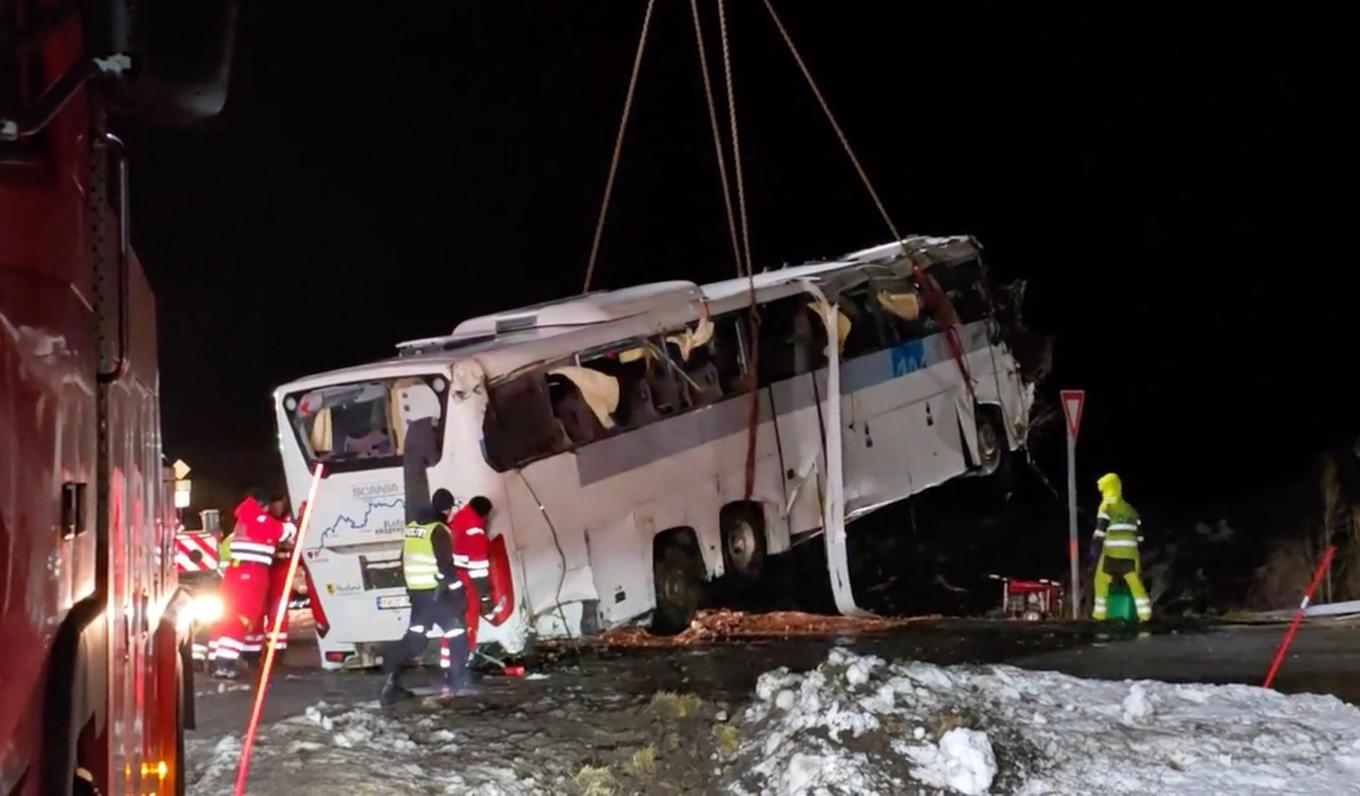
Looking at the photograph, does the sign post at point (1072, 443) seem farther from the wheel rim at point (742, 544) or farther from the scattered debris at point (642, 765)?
the scattered debris at point (642, 765)

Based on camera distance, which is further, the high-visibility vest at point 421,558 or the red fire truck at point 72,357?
the high-visibility vest at point 421,558

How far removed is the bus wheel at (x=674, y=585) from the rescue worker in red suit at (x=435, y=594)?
8.01 ft

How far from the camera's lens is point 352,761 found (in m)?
8.41

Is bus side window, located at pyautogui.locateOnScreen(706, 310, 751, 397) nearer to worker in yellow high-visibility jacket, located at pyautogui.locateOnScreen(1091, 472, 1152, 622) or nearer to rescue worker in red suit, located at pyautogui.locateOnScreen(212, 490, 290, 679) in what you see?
worker in yellow high-visibility jacket, located at pyautogui.locateOnScreen(1091, 472, 1152, 622)

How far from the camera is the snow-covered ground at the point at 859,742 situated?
7.48 m

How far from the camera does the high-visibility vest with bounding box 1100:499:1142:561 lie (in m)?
13.7

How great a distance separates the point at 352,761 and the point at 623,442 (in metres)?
4.53

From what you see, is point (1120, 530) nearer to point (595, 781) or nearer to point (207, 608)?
point (595, 781)

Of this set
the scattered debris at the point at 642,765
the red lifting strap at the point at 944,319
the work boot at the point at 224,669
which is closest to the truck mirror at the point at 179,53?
the scattered debris at the point at 642,765

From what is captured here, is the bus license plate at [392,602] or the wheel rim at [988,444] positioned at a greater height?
the wheel rim at [988,444]

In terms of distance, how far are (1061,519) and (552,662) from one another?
18.4m

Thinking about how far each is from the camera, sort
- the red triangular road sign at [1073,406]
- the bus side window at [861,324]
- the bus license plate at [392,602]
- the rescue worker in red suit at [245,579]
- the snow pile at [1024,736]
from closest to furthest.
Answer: the snow pile at [1024,736], the bus license plate at [392,602], the rescue worker in red suit at [245,579], the red triangular road sign at [1073,406], the bus side window at [861,324]

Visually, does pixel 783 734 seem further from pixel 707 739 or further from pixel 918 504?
pixel 918 504

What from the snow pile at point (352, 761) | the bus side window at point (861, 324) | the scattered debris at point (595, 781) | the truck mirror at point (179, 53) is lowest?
the scattered debris at point (595, 781)
